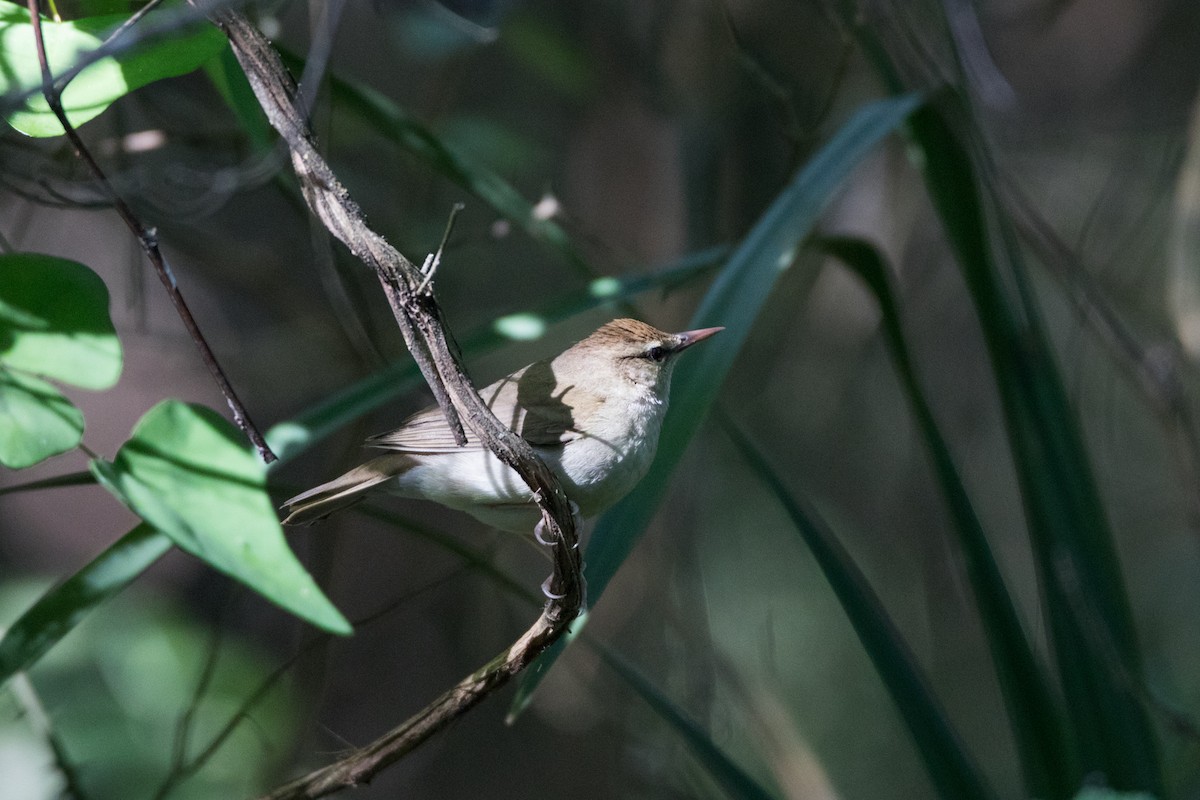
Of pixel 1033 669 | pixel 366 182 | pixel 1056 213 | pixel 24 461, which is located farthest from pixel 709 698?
pixel 1056 213

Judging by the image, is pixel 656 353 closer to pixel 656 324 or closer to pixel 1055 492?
pixel 1055 492

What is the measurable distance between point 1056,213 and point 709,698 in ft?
10.1

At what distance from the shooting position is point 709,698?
3307 mm

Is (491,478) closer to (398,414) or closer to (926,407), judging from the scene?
(926,407)

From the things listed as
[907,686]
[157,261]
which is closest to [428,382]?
[157,261]

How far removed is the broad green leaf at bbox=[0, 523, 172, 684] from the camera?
4.86 ft

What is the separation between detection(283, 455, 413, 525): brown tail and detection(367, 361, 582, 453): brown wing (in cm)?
4

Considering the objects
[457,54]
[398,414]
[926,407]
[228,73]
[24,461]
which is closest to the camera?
[24,461]

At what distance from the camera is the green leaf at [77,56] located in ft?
4.34

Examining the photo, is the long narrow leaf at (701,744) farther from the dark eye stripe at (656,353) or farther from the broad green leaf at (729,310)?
the dark eye stripe at (656,353)

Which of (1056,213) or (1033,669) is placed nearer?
(1033,669)

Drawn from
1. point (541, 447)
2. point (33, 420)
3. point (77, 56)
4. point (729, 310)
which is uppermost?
point (77, 56)

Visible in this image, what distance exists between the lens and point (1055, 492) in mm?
2162

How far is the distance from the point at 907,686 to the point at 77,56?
5.58ft
